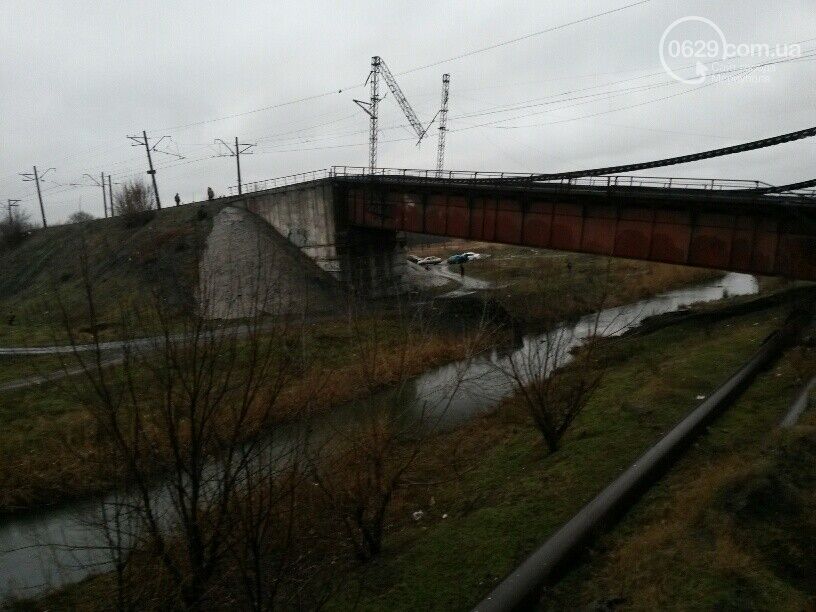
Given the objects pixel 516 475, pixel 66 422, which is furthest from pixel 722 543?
pixel 66 422

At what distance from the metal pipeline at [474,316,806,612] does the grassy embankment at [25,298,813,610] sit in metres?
0.34

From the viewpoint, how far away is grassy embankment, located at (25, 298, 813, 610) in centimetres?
905

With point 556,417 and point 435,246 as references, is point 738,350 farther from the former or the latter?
point 435,246

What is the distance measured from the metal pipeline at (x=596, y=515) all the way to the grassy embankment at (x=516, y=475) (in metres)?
Result: 0.34

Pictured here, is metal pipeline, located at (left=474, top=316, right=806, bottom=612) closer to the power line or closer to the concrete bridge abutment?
the power line

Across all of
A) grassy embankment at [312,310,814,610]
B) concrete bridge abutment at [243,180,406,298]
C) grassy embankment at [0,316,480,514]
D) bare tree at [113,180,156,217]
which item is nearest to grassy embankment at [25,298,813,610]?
grassy embankment at [312,310,814,610]

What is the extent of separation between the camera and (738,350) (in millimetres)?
19438

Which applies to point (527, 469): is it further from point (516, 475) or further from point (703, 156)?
point (703, 156)

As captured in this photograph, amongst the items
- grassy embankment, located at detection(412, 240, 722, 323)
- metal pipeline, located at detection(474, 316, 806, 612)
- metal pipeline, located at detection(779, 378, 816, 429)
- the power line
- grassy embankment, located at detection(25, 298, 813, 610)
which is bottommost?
grassy embankment, located at detection(412, 240, 722, 323)

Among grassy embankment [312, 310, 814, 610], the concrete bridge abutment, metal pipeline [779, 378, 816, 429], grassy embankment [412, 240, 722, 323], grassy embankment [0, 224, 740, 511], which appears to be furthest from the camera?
the concrete bridge abutment

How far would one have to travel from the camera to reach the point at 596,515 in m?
8.83

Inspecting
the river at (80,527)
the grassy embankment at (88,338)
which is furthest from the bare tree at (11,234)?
the river at (80,527)

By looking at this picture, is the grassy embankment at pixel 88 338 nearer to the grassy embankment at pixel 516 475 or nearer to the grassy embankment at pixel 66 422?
the grassy embankment at pixel 66 422

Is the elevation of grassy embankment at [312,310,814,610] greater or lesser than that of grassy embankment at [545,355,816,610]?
lesser
